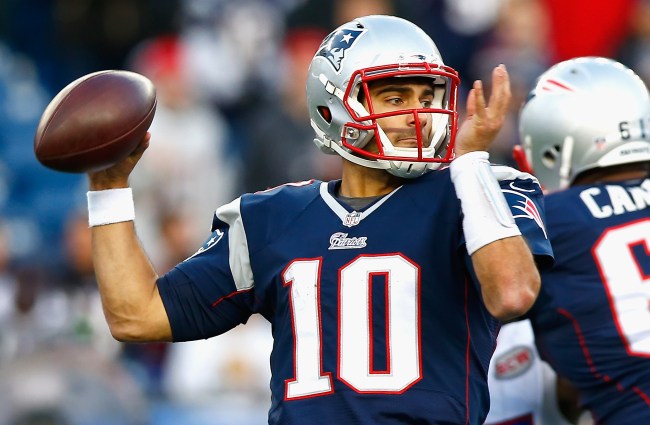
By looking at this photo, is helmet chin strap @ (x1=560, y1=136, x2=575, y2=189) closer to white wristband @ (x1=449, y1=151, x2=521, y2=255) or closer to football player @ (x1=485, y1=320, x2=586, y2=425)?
football player @ (x1=485, y1=320, x2=586, y2=425)

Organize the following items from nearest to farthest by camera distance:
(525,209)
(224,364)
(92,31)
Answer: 1. (525,209)
2. (224,364)
3. (92,31)

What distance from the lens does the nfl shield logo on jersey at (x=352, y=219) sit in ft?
12.7

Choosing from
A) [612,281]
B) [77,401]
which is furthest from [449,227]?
[77,401]

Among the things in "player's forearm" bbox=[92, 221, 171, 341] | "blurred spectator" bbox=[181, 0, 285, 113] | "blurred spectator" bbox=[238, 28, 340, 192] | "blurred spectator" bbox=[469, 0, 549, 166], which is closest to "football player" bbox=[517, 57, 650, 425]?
"player's forearm" bbox=[92, 221, 171, 341]

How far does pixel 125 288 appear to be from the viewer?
403cm

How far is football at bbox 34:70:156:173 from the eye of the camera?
3908mm

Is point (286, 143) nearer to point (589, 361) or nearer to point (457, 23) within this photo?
point (457, 23)

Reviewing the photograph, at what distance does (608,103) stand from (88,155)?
6.81 feet

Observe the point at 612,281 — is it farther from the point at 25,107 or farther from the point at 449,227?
the point at 25,107

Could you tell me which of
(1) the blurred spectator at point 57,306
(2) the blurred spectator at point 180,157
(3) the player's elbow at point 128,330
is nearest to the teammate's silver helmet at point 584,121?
(3) the player's elbow at point 128,330

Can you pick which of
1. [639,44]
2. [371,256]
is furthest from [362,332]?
[639,44]

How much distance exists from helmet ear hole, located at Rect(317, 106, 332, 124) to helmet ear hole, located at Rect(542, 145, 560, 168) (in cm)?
117

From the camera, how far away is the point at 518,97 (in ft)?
30.2

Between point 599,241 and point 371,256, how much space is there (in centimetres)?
120
